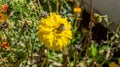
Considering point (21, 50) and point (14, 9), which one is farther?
point (14, 9)

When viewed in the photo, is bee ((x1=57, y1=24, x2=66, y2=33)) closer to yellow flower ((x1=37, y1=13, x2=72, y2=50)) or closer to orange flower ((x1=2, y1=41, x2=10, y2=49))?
yellow flower ((x1=37, y1=13, x2=72, y2=50))

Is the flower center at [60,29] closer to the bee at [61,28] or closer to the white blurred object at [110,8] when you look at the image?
the bee at [61,28]

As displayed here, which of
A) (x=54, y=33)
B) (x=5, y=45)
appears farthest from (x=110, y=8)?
(x=54, y=33)

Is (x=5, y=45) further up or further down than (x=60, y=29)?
further down

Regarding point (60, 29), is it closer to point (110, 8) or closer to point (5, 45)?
point (5, 45)

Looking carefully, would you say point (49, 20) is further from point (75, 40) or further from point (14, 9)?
point (14, 9)

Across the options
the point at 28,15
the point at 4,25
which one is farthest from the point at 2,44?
the point at 28,15

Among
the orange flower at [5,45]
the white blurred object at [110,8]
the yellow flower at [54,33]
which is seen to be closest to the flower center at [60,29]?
the yellow flower at [54,33]
